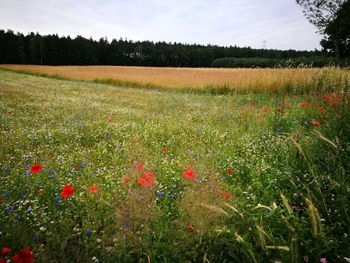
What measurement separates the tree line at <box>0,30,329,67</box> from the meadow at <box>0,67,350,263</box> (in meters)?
67.3

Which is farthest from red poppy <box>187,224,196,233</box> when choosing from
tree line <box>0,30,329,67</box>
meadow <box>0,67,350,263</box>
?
tree line <box>0,30,329,67</box>

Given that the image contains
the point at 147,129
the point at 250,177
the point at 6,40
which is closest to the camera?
the point at 250,177

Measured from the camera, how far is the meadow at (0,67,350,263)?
6.72 feet

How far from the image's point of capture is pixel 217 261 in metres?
2.06

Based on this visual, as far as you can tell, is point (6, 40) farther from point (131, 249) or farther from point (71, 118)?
point (131, 249)

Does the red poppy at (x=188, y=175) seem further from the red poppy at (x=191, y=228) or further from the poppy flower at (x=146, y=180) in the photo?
the red poppy at (x=191, y=228)

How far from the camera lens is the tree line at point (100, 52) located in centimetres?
7275

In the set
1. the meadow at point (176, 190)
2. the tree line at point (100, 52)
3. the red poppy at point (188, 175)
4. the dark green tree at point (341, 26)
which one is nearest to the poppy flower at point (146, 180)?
the meadow at point (176, 190)

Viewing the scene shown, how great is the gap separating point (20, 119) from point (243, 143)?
254 inches

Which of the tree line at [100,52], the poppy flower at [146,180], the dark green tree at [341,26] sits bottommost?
the poppy flower at [146,180]

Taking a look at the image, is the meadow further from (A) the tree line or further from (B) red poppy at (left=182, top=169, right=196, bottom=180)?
(A) the tree line

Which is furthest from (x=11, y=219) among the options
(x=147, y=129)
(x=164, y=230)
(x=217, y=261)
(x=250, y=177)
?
(x=147, y=129)

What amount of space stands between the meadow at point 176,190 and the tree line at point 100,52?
67.3 metres

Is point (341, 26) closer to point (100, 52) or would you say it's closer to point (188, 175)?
point (188, 175)
